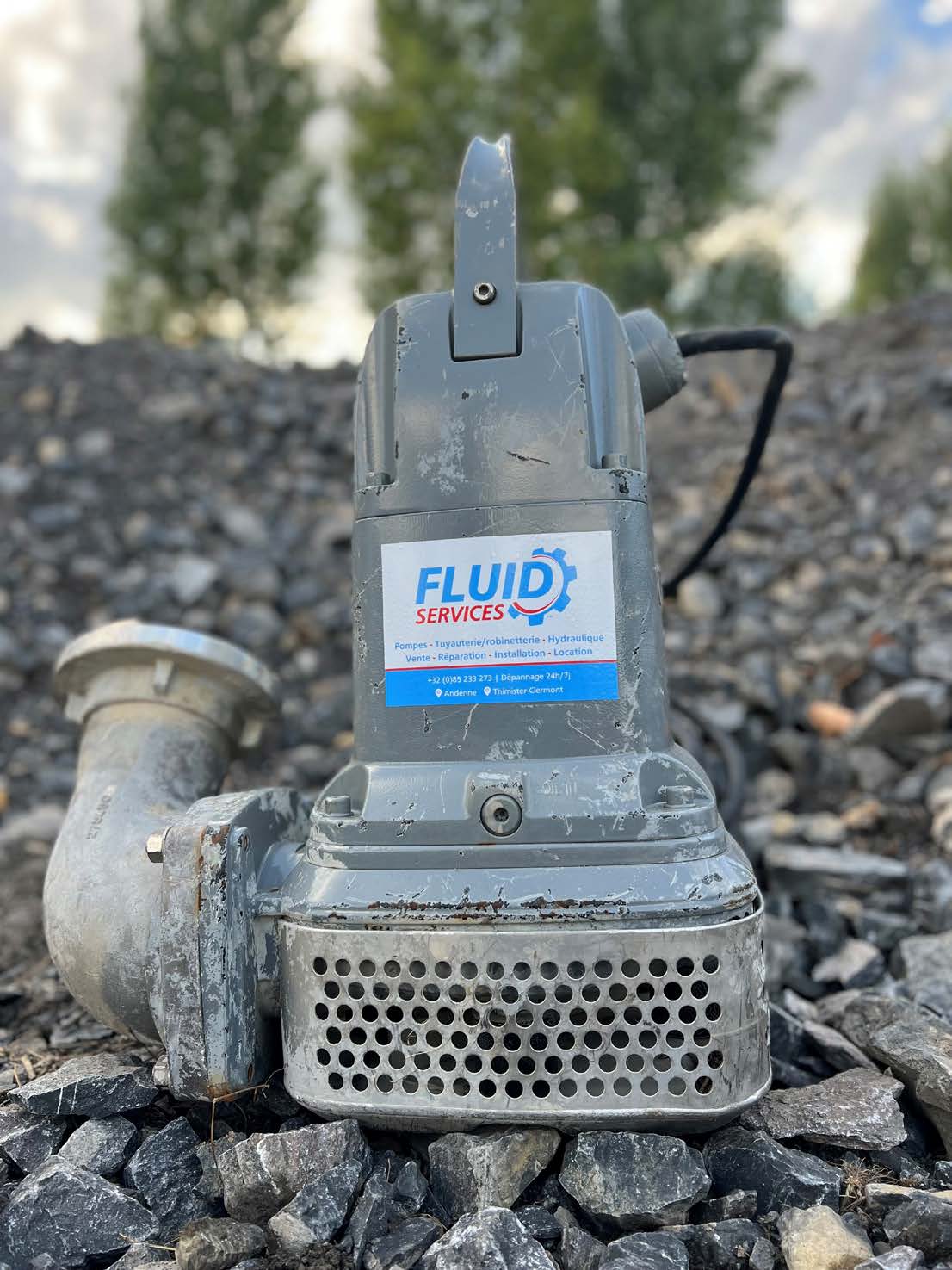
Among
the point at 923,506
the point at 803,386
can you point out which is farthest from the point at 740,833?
the point at 803,386

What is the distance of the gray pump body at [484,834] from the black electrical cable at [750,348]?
255 millimetres

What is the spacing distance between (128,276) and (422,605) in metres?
14.8

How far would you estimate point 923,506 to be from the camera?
4402 millimetres

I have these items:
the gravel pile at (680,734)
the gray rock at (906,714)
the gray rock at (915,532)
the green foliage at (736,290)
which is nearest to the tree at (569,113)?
the green foliage at (736,290)

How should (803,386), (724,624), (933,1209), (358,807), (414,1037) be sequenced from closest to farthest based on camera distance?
(933,1209)
(414,1037)
(358,807)
(724,624)
(803,386)

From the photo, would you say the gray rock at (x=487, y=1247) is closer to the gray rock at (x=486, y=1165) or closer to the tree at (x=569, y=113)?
the gray rock at (x=486, y=1165)

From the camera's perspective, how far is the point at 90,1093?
1.58m

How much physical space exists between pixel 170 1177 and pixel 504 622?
92cm

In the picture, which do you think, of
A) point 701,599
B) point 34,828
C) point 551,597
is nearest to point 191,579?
point 34,828

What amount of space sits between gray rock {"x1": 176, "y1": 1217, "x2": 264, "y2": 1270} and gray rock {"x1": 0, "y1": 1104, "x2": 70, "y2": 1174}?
1.00 feet

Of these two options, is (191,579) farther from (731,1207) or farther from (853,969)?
(731,1207)

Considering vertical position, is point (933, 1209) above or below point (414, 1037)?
below

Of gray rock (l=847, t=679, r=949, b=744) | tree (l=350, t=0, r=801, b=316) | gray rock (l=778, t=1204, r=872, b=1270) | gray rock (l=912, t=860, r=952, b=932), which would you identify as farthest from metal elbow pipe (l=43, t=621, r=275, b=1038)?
tree (l=350, t=0, r=801, b=316)

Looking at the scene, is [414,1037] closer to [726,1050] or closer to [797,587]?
[726,1050]
